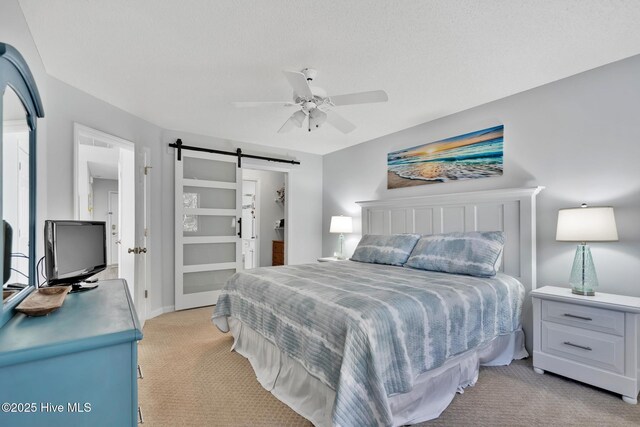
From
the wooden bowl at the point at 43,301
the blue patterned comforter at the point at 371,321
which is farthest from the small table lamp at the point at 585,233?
the wooden bowl at the point at 43,301

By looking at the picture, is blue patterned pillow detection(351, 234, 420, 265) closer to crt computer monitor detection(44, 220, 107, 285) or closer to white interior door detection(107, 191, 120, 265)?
crt computer monitor detection(44, 220, 107, 285)

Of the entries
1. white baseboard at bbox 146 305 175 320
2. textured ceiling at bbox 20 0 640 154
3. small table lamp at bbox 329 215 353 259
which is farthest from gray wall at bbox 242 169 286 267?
textured ceiling at bbox 20 0 640 154

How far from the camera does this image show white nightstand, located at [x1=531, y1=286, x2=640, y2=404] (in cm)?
200

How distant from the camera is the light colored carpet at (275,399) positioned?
1.83 meters

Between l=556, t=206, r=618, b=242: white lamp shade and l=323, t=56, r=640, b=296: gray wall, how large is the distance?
254mm

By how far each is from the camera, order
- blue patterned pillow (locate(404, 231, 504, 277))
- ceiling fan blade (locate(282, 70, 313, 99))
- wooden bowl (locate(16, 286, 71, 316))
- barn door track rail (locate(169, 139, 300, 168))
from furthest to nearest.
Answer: barn door track rail (locate(169, 139, 300, 168)) → blue patterned pillow (locate(404, 231, 504, 277)) → ceiling fan blade (locate(282, 70, 313, 99)) → wooden bowl (locate(16, 286, 71, 316))

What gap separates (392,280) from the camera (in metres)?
2.42

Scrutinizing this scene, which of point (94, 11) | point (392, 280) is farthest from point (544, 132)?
point (94, 11)

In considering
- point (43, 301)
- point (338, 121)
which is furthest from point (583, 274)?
point (43, 301)

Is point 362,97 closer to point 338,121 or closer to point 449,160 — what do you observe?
point 338,121

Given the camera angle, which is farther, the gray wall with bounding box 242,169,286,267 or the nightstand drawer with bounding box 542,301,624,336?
the gray wall with bounding box 242,169,286,267

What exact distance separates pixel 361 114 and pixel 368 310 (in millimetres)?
2401

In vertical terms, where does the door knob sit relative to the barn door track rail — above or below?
below

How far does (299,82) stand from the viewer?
2068 millimetres
